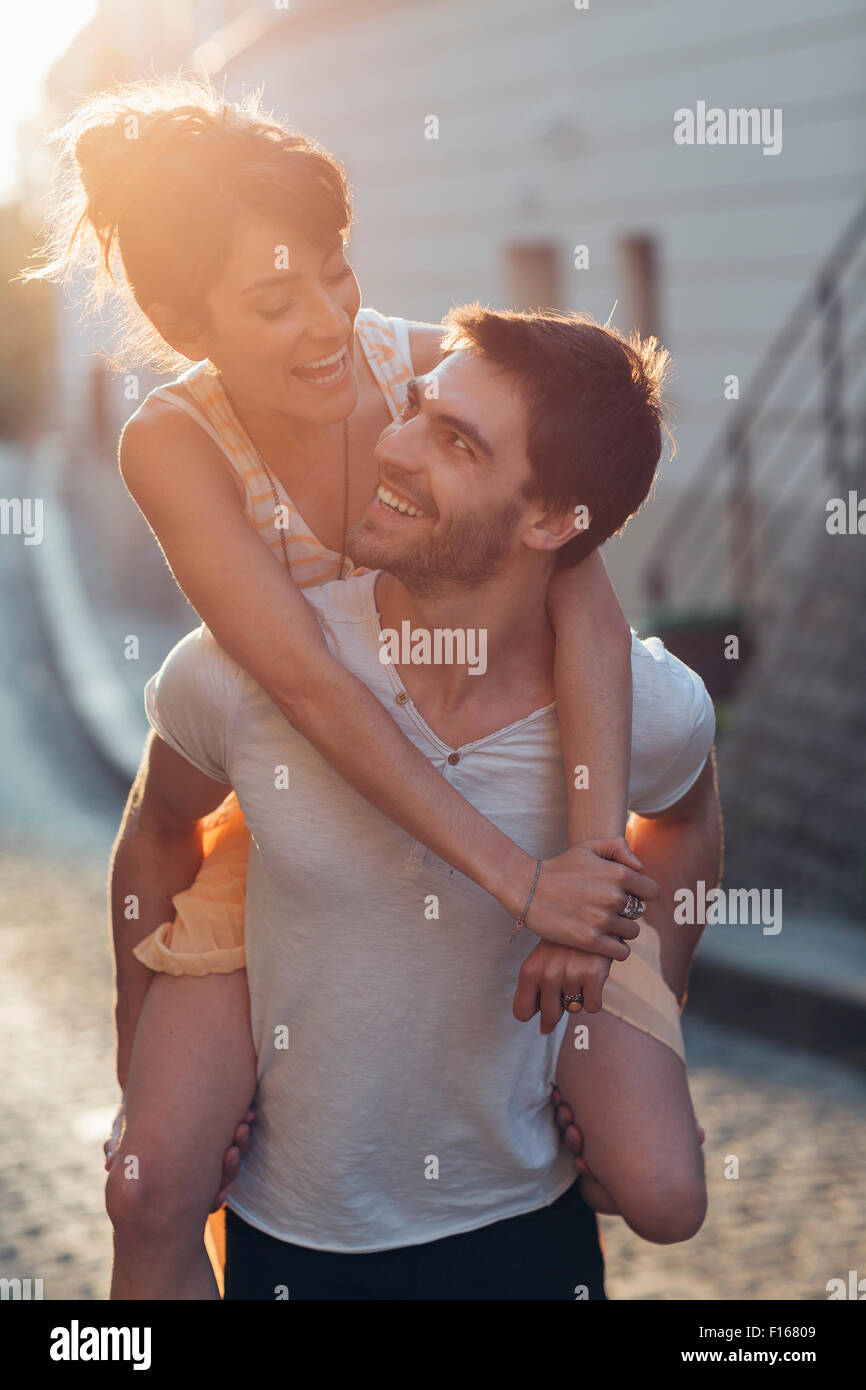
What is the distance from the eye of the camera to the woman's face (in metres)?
2.69

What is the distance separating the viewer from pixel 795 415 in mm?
11438

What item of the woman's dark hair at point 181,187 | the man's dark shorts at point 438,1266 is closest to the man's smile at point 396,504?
the woman's dark hair at point 181,187

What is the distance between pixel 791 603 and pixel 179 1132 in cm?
657

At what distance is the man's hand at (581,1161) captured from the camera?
2.61 m

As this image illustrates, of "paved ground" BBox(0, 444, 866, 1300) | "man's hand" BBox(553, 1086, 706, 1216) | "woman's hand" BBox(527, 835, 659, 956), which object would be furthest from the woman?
"paved ground" BBox(0, 444, 866, 1300)

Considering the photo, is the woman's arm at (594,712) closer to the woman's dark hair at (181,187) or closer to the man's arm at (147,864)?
the man's arm at (147,864)

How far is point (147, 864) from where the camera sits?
9.04 ft

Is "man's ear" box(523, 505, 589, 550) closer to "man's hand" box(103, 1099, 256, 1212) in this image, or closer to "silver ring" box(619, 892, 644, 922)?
"silver ring" box(619, 892, 644, 922)

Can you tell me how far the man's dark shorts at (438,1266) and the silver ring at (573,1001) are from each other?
44 cm

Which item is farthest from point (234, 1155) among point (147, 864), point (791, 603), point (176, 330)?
point (791, 603)

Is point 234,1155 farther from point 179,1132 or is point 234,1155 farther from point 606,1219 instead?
point 606,1219

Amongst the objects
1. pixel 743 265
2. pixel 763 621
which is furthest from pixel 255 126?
pixel 743 265

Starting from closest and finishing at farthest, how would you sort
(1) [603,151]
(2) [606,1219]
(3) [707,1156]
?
(2) [606,1219] → (3) [707,1156] → (1) [603,151]

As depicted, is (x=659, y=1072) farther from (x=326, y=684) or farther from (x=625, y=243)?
(x=625, y=243)
